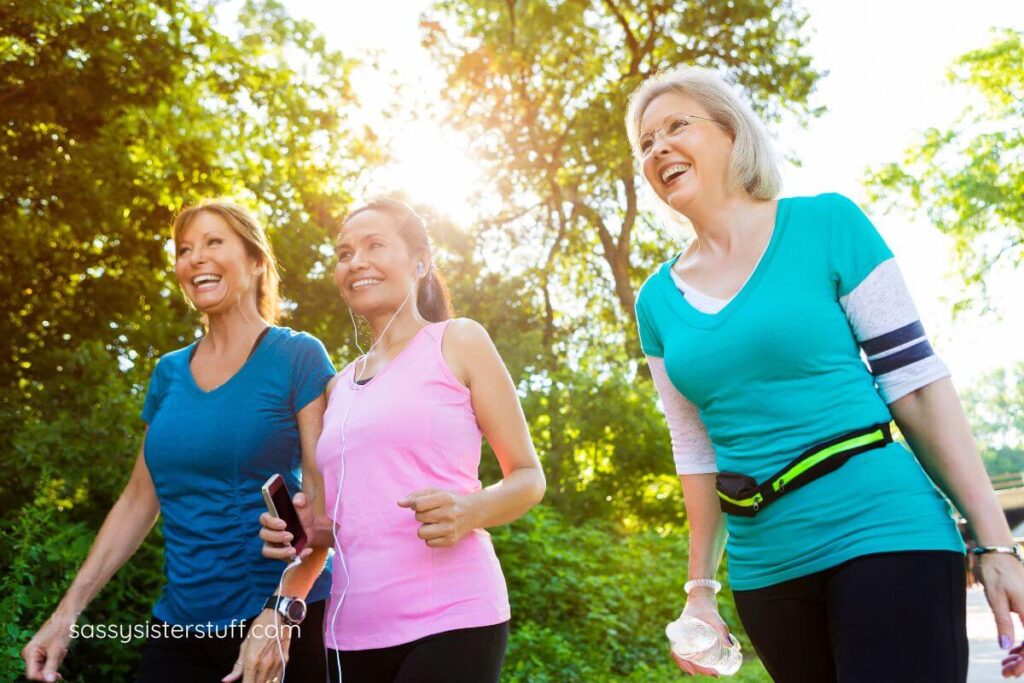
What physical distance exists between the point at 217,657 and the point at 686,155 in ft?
6.39

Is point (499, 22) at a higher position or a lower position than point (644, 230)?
higher

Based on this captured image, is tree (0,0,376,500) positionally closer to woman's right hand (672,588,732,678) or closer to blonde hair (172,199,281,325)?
blonde hair (172,199,281,325)

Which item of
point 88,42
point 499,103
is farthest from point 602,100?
point 88,42

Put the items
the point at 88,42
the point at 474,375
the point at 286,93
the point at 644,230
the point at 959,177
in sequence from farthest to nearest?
the point at 959,177
the point at 644,230
the point at 286,93
the point at 88,42
the point at 474,375

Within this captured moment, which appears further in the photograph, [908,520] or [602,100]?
[602,100]

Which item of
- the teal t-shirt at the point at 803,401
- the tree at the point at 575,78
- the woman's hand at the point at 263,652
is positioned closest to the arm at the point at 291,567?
the woman's hand at the point at 263,652

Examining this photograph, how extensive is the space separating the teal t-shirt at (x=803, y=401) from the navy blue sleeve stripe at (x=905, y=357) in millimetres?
46

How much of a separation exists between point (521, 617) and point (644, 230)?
14186 millimetres

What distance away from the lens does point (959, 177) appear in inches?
1057

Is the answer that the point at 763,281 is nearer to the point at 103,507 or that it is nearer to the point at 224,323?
the point at 224,323

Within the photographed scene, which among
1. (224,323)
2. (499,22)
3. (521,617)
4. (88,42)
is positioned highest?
(499,22)

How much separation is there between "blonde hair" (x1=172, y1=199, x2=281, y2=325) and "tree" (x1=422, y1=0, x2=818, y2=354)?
48.5 ft

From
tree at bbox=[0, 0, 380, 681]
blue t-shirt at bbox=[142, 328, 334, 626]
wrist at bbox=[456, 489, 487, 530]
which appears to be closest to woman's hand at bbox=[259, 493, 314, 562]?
blue t-shirt at bbox=[142, 328, 334, 626]

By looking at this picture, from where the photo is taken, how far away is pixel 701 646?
8.78 ft
